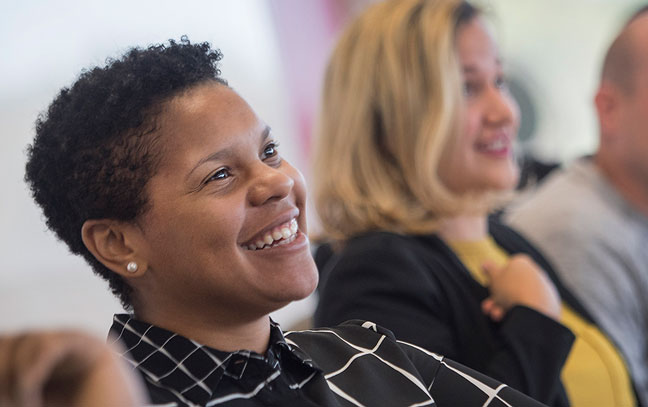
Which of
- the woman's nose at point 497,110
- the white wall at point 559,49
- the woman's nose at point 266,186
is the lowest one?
the white wall at point 559,49

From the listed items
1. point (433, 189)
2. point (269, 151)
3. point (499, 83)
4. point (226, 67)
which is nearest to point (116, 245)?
point (269, 151)

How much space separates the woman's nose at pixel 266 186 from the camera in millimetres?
965

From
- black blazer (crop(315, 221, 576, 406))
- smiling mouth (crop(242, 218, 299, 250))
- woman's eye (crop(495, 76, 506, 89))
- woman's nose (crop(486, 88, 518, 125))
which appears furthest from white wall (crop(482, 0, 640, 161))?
smiling mouth (crop(242, 218, 299, 250))

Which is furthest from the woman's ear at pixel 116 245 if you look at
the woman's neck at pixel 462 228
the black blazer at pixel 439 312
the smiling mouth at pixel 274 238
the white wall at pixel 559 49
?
the white wall at pixel 559 49

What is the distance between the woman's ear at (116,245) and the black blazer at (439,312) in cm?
55

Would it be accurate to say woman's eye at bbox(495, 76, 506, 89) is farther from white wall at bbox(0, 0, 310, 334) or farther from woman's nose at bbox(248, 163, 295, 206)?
woman's nose at bbox(248, 163, 295, 206)

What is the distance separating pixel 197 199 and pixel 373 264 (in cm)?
61

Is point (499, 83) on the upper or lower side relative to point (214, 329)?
lower

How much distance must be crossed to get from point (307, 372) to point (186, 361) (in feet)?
0.46

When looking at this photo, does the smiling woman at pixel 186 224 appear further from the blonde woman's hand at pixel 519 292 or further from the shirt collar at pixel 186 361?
the blonde woman's hand at pixel 519 292

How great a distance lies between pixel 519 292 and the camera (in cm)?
151

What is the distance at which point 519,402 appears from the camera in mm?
1068

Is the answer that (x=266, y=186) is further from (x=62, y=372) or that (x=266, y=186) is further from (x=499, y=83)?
(x=499, y=83)

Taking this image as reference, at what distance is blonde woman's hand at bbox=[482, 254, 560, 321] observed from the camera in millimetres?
1497
